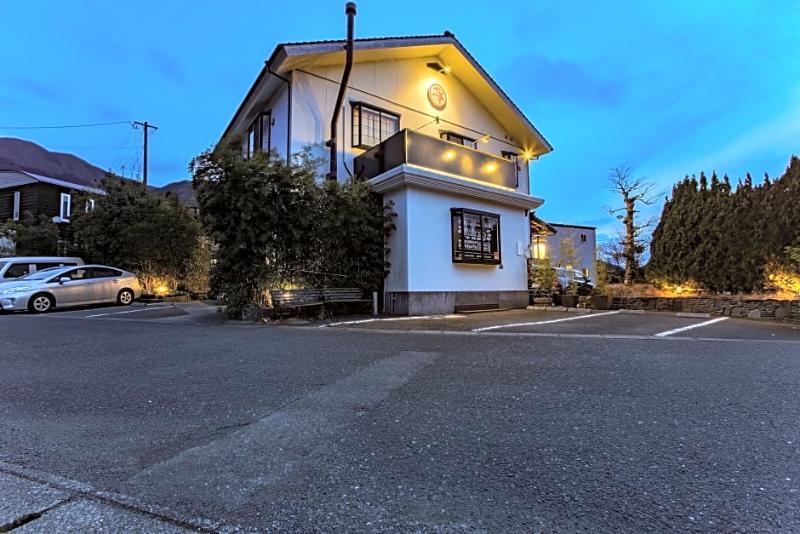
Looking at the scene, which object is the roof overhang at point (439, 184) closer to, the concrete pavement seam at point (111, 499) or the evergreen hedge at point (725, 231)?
the evergreen hedge at point (725, 231)

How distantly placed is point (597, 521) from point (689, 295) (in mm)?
12414

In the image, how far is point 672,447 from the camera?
7.55 feet

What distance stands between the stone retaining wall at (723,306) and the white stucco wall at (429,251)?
448 centimetres

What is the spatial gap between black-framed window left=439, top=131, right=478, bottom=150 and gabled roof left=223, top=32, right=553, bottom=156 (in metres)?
1.86

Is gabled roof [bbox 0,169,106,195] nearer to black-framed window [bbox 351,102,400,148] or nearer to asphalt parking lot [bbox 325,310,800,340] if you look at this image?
black-framed window [bbox 351,102,400,148]

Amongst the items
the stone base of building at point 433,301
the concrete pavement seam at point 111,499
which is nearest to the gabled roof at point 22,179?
the stone base of building at point 433,301

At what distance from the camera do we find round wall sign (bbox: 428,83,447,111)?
13.4 m

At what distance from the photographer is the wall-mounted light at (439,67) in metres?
13.4

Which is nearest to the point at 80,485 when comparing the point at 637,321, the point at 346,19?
the point at 637,321

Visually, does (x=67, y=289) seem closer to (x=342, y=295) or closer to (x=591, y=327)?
(x=342, y=295)

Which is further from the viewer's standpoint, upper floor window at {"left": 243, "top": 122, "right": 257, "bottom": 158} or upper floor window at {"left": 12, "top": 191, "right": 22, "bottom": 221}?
upper floor window at {"left": 12, "top": 191, "right": 22, "bottom": 221}

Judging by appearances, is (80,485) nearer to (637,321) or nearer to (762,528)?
(762,528)

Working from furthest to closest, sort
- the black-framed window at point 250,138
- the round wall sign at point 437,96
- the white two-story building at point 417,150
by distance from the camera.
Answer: the black-framed window at point 250,138 → the round wall sign at point 437,96 → the white two-story building at point 417,150

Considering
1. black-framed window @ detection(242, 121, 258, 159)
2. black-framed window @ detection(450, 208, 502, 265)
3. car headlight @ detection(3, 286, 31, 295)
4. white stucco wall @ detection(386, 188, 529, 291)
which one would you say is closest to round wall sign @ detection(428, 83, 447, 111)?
white stucco wall @ detection(386, 188, 529, 291)
